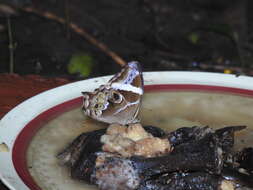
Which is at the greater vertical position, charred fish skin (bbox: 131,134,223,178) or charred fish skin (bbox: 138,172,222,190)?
charred fish skin (bbox: 131,134,223,178)

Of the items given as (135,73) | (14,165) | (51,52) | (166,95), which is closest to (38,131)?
(14,165)

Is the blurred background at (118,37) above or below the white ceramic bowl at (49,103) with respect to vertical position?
above

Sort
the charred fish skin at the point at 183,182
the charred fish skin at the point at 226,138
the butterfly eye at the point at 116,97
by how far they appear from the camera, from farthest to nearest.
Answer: the butterfly eye at the point at 116,97
the charred fish skin at the point at 226,138
the charred fish skin at the point at 183,182

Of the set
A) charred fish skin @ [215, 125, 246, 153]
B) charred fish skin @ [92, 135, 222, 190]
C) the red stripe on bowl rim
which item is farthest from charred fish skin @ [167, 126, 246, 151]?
the red stripe on bowl rim

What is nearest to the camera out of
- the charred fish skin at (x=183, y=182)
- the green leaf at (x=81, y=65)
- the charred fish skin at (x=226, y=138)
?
the charred fish skin at (x=183, y=182)

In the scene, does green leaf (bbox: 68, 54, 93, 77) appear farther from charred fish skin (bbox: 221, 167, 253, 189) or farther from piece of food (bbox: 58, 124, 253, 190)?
charred fish skin (bbox: 221, 167, 253, 189)

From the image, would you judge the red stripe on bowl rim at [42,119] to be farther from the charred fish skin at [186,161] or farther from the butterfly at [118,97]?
the charred fish skin at [186,161]

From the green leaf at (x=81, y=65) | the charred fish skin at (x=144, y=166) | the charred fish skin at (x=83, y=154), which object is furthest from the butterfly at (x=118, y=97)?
the green leaf at (x=81, y=65)
